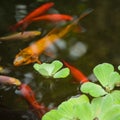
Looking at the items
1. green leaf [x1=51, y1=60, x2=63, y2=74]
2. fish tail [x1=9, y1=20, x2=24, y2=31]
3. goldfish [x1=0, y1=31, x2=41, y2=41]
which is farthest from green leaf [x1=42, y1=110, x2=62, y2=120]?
fish tail [x1=9, y1=20, x2=24, y2=31]

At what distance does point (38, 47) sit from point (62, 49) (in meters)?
0.14

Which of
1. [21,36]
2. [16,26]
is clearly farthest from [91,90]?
[16,26]

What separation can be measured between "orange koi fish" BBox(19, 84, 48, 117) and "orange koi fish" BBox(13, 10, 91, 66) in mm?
202

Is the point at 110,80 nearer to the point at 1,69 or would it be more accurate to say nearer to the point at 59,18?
the point at 1,69

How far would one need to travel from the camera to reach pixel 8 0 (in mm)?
2244

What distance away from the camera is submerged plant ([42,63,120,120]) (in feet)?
2.16

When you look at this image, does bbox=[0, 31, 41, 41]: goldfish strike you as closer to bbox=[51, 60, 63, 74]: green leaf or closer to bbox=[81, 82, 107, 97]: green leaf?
bbox=[51, 60, 63, 74]: green leaf

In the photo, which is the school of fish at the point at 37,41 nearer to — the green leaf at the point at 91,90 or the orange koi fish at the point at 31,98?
the orange koi fish at the point at 31,98

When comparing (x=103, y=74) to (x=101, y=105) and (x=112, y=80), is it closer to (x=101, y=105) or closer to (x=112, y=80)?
(x=112, y=80)

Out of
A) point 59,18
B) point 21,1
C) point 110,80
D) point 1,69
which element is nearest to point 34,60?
point 1,69

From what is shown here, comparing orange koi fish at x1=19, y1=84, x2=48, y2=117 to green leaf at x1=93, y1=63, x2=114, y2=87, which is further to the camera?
orange koi fish at x1=19, y1=84, x2=48, y2=117

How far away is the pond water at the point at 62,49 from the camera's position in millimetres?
1464

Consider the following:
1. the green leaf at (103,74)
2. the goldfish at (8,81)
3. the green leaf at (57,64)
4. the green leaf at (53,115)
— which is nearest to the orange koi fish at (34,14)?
the goldfish at (8,81)

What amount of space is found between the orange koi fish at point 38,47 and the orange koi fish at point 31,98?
20 cm
